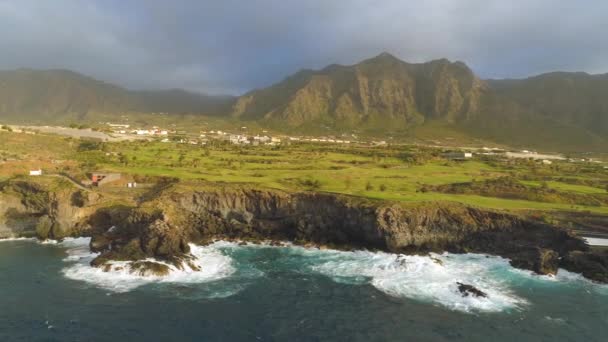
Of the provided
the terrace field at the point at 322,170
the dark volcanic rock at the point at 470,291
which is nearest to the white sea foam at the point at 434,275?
the dark volcanic rock at the point at 470,291

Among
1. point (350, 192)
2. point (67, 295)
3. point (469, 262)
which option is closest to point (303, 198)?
point (350, 192)

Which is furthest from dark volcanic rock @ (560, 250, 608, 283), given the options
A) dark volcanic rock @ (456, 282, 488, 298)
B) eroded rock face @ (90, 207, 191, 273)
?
eroded rock face @ (90, 207, 191, 273)

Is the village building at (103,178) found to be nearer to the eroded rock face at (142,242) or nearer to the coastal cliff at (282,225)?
the coastal cliff at (282,225)

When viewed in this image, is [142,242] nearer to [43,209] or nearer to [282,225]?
[282,225]

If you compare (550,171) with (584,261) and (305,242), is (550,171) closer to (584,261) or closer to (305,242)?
(584,261)

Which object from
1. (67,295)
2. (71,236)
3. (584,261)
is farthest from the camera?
(71,236)
